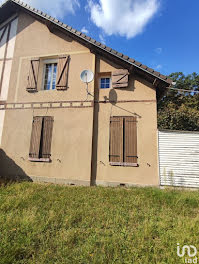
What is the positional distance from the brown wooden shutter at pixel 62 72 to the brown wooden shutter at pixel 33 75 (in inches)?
45.3

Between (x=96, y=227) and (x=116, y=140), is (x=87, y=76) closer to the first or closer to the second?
(x=116, y=140)

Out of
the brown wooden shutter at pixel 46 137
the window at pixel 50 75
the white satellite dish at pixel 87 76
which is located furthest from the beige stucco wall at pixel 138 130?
the window at pixel 50 75

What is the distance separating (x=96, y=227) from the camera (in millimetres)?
2848

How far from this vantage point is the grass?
213 cm

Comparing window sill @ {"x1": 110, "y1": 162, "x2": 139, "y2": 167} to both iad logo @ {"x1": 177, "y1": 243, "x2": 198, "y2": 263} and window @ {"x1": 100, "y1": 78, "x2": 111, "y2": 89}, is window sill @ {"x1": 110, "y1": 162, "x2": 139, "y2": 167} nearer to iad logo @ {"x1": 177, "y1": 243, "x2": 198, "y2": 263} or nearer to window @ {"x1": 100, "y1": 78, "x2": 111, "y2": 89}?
iad logo @ {"x1": 177, "y1": 243, "x2": 198, "y2": 263}

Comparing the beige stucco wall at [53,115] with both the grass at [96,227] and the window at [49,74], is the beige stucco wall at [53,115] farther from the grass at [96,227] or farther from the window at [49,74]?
the grass at [96,227]

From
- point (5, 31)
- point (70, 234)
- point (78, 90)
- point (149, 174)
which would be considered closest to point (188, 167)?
point (149, 174)

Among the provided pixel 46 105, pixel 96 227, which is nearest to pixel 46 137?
pixel 46 105

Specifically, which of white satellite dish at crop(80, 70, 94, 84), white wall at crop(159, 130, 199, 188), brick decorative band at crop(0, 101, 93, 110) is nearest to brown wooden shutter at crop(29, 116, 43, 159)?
brick decorative band at crop(0, 101, 93, 110)

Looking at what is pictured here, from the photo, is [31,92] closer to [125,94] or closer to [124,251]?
[125,94]

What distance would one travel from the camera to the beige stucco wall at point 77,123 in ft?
19.1

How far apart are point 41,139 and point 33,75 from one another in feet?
10.6

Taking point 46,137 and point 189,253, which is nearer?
point 189,253

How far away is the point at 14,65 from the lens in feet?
24.6
